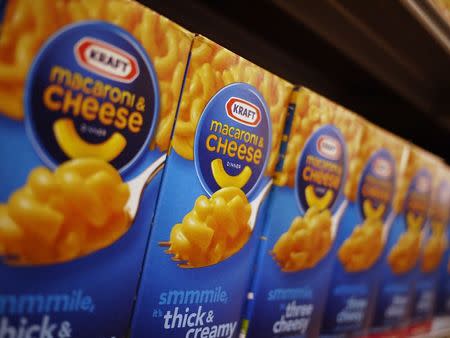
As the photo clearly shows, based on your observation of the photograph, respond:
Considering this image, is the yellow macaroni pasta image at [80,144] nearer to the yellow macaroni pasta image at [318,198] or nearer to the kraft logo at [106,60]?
the kraft logo at [106,60]

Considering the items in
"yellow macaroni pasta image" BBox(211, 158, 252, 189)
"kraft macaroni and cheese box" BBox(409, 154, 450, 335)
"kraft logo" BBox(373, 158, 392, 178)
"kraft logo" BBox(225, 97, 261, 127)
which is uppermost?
"kraft logo" BBox(225, 97, 261, 127)

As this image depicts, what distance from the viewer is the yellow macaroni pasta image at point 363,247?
1.21 metres

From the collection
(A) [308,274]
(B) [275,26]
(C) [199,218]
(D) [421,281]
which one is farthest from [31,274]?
(D) [421,281]

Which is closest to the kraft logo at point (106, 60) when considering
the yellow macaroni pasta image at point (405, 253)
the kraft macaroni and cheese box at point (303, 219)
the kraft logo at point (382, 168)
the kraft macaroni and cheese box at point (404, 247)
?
the kraft macaroni and cheese box at point (303, 219)

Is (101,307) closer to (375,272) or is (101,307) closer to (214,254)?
(214,254)

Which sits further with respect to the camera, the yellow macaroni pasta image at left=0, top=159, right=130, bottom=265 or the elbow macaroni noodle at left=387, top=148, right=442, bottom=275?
the elbow macaroni noodle at left=387, top=148, right=442, bottom=275

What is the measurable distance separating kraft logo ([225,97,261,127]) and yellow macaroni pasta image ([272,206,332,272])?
28cm

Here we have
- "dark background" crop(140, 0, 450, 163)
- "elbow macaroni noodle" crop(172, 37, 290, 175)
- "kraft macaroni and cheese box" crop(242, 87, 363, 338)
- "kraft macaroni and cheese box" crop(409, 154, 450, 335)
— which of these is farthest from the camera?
"kraft macaroni and cheese box" crop(409, 154, 450, 335)

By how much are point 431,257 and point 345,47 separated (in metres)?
0.85

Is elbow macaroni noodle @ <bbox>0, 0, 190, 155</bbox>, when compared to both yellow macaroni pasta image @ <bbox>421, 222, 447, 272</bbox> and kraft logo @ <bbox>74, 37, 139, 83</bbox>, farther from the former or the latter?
yellow macaroni pasta image @ <bbox>421, 222, 447, 272</bbox>

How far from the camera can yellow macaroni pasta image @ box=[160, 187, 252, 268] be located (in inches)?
31.4

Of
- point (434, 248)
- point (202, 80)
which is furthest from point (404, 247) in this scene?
point (202, 80)

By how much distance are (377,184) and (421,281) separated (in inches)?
22.5

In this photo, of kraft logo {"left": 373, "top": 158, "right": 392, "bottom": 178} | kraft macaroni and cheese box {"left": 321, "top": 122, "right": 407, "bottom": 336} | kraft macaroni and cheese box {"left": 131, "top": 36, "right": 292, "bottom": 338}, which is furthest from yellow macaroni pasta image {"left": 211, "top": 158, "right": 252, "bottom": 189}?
kraft logo {"left": 373, "top": 158, "right": 392, "bottom": 178}
